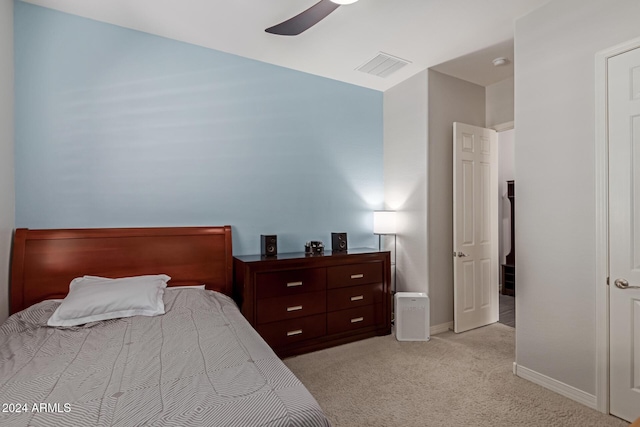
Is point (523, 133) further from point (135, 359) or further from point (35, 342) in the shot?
point (35, 342)

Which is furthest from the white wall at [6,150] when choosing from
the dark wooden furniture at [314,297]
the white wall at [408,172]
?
the white wall at [408,172]

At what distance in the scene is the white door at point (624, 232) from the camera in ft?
6.11

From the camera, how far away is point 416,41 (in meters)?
2.82

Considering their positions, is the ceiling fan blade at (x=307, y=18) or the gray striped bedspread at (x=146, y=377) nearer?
the gray striped bedspread at (x=146, y=377)

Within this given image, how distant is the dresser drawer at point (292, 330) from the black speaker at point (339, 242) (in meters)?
0.75

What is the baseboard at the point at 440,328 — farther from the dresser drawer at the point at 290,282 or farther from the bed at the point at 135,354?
the bed at the point at 135,354

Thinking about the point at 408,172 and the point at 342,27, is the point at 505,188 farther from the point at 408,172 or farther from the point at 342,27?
the point at 342,27

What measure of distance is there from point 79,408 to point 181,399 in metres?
0.32

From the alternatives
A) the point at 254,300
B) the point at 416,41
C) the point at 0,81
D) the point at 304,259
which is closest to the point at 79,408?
the point at 254,300

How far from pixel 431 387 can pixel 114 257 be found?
263 centimetres

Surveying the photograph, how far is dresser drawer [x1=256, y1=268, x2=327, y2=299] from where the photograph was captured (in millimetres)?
2744

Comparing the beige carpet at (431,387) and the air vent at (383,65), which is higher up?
the air vent at (383,65)

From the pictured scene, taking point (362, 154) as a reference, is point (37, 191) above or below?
below

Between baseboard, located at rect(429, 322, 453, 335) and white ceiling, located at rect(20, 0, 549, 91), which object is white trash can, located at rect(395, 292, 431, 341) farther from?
white ceiling, located at rect(20, 0, 549, 91)
